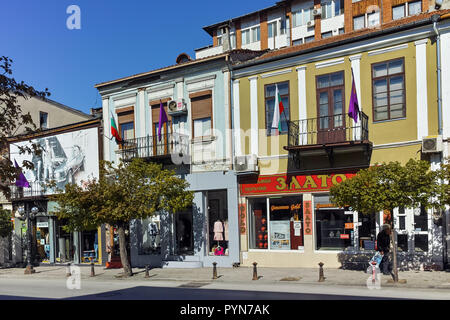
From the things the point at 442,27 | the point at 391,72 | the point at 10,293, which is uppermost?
the point at 442,27

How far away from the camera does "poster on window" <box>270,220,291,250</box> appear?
19.2 metres

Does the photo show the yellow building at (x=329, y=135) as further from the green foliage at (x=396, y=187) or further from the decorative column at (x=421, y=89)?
the green foliage at (x=396, y=187)

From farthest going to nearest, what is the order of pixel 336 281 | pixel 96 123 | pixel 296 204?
1. pixel 96 123
2. pixel 296 204
3. pixel 336 281

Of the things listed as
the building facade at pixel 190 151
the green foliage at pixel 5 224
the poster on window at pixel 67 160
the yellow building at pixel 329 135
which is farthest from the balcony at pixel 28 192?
the yellow building at pixel 329 135

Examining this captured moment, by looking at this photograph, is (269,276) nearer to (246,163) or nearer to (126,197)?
(246,163)

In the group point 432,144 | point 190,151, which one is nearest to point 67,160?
point 190,151

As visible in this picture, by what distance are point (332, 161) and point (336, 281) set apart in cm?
498

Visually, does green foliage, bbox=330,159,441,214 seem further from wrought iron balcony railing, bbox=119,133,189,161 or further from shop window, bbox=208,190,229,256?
wrought iron balcony railing, bbox=119,133,189,161

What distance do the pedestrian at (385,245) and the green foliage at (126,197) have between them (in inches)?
298

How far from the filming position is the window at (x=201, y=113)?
21406 millimetres

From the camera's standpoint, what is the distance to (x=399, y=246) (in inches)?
652

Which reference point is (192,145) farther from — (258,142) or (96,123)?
(96,123)

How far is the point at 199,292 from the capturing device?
46.4 feet
